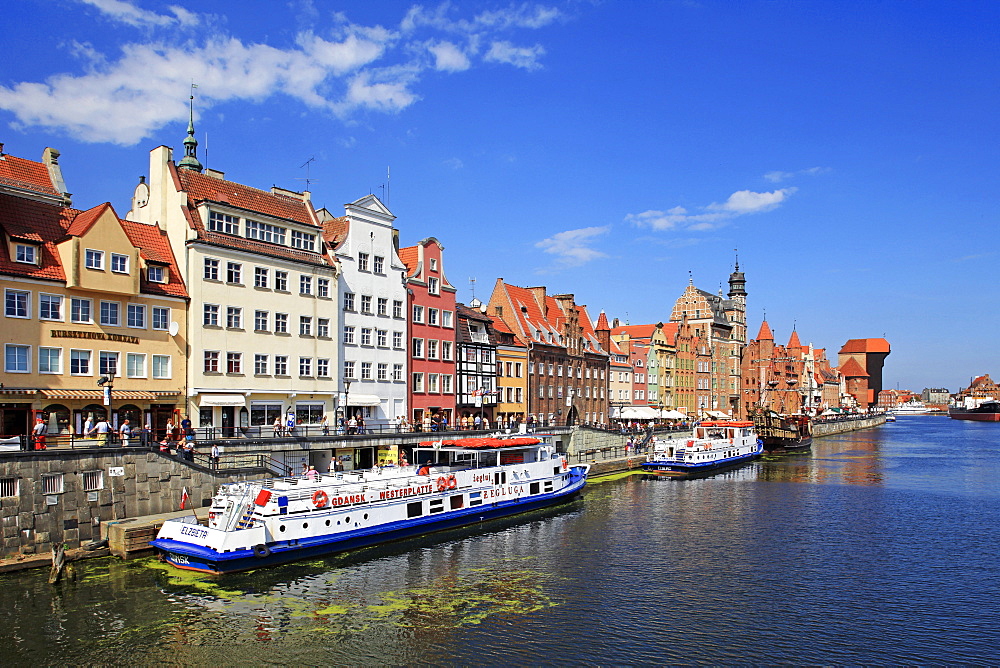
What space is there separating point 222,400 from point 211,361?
8.66 feet

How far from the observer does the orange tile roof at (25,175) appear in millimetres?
51406

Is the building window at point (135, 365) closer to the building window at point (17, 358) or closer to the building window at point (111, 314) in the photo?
the building window at point (111, 314)

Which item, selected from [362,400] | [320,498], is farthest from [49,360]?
[362,400]

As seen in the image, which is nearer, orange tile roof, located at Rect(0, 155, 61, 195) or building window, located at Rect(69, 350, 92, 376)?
building window, located at Rect(69, 350, 92, 376)

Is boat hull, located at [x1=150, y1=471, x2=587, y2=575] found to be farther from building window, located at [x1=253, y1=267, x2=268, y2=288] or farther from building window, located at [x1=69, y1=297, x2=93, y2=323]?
building window, located at [x1=253, y1=267, x2=268, y2=288]

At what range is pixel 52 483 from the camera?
3459 centimetres

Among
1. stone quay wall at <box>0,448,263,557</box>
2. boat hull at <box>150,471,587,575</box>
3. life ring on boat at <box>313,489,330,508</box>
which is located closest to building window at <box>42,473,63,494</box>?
stone quay wall at <box>0,448,263,557</box>

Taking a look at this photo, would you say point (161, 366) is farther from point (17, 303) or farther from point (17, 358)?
point (17, 303)

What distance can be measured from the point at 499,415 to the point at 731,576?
1832 inches

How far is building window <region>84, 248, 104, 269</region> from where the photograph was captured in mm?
43844

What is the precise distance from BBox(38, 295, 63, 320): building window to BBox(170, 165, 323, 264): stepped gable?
9987mm

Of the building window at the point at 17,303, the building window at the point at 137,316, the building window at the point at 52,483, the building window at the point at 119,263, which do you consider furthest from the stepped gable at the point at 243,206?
the building window at the point at 52,483

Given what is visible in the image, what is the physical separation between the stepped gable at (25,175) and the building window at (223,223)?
38.5 feet

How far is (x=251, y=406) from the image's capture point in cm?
5303
